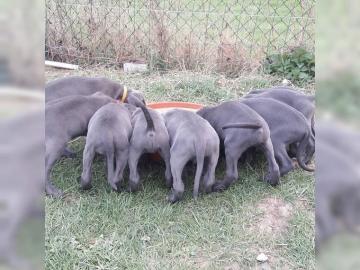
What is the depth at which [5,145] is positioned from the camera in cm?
55

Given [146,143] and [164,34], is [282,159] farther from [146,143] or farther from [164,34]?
[164,34]

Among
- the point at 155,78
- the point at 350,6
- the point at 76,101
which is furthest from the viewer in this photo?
the point at 155,78

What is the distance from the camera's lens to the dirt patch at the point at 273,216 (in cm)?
253

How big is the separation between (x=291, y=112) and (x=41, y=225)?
2.57m

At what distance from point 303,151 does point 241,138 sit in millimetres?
463

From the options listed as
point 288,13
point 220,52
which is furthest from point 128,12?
point 288,13

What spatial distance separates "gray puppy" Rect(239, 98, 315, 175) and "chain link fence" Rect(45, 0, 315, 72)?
2.03m

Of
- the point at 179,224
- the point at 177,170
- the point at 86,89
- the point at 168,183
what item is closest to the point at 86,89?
the point at 86,89

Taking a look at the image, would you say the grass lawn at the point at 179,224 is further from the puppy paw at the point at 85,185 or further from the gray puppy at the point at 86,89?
the gray puppy at the point at 86,89

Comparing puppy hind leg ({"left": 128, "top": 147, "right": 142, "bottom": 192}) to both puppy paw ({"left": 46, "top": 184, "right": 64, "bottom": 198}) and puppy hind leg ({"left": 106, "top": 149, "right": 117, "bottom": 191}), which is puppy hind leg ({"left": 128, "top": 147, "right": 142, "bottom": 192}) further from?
puppy paw ({"left": 46, "top": 184, "right": 64, "bottom": 198})

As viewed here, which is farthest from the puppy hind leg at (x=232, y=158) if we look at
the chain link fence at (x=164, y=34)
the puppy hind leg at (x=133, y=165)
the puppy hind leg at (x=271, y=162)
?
the chain link fence at (x=164, y=34)

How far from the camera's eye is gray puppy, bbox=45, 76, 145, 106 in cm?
341

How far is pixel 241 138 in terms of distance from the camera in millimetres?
2742

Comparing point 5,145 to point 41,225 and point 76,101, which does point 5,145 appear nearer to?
point 41,225
